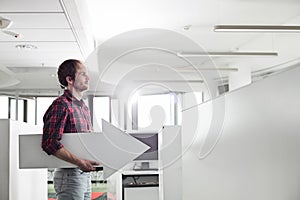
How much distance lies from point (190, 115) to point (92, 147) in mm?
255

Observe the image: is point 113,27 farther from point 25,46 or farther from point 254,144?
point 254,144

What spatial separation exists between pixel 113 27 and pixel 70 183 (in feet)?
12.9

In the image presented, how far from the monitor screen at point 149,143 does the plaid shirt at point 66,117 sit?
30 centimetres

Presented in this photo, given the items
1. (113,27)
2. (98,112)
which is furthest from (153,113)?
(113,27)

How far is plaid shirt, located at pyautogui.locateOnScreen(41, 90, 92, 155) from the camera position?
1.46 m

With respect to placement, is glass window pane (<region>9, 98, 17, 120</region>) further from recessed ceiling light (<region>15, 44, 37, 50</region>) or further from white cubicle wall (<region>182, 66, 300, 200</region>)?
white cubicle wall (<region>182, 66, 300, 200</region>)

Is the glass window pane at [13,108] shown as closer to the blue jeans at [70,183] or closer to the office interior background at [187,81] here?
the office interior background at [187,81]

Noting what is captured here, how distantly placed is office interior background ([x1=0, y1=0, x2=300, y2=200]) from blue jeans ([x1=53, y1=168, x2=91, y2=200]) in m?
0.32

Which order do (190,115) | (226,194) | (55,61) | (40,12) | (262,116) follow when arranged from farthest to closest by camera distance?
(55,61) < (40,12) < (190,115) < (226,194) < (262,116)

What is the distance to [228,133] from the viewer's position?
0.68 m

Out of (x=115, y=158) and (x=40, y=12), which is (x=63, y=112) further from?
(x=40, y=12)

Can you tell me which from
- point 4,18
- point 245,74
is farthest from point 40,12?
point 245,74

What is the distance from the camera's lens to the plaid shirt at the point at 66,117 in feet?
4.78

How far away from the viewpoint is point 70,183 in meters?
1.64
